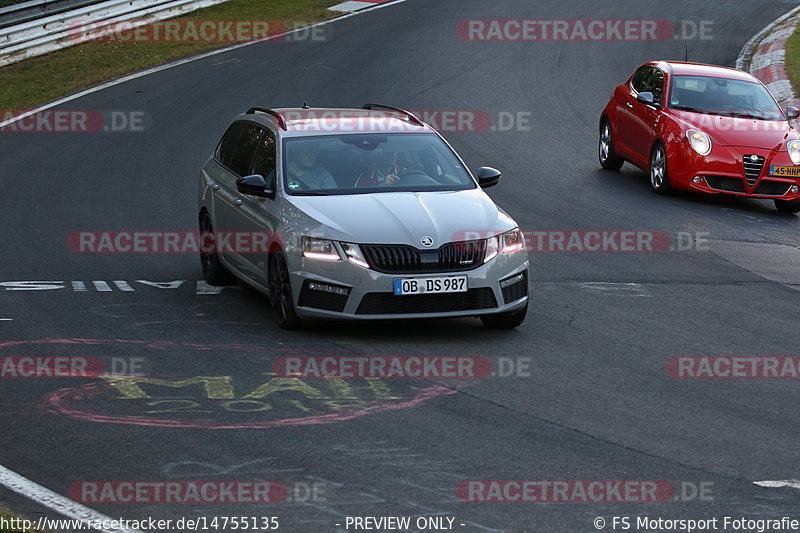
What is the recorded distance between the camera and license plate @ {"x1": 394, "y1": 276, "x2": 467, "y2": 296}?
34.1 feet

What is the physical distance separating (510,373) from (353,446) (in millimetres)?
2138

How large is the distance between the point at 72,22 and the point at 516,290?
71.5 feet

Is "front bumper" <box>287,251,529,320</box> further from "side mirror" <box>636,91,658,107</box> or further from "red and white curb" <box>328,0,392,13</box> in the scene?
"red and white curb" <box>328,0,392,13</box>

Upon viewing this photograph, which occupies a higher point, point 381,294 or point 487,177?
point 487,177

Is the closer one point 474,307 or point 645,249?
point 474,307

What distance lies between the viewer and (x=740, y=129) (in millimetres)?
18172

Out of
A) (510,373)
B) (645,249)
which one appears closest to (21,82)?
(645,249)

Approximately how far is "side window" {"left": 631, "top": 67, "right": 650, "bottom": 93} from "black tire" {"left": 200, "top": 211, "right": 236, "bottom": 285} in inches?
347

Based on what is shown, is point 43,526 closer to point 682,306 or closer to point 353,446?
point 353,446

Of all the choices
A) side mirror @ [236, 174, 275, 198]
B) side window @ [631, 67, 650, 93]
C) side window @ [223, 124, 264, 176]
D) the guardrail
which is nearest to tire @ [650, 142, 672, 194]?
side window @ [631, 67, 650, 93]

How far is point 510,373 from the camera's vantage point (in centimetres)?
962

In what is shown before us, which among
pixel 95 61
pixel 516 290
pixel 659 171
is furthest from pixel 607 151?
pixel 95 61

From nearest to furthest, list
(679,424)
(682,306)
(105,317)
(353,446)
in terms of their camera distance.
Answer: (353,446) → (679,424) → (105,317) → (682,306)

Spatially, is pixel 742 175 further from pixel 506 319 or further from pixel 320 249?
pixel 320 249
